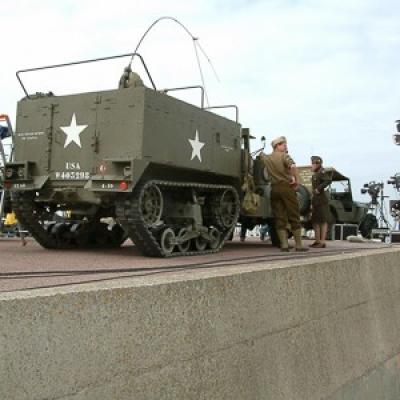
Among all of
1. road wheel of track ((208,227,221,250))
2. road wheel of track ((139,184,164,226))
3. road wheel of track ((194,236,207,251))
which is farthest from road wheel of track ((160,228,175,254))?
road wheel of track ((208,227,221,250))

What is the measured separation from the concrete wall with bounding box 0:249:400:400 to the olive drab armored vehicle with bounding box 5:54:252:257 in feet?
8.68

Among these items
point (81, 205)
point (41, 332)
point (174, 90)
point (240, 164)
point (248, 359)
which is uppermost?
point (174, 90)

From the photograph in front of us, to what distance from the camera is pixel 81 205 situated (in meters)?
8.45

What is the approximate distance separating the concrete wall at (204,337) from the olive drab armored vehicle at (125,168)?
265cm

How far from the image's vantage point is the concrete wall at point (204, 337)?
8.44ft

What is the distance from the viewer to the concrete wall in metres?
2.57

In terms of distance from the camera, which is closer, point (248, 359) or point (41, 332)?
point (41, 332)

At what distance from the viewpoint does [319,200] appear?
425 inches

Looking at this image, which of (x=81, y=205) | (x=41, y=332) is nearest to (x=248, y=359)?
(x=41, y=332)

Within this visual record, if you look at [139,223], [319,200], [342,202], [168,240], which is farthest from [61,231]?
[342,202]

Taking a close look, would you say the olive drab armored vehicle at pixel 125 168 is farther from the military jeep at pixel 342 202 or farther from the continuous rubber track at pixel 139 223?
the military jeep at pixel 342 202

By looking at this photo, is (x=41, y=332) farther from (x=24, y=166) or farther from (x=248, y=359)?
(x=24, y=166)

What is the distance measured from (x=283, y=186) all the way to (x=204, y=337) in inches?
216

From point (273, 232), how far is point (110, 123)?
4809 mm
